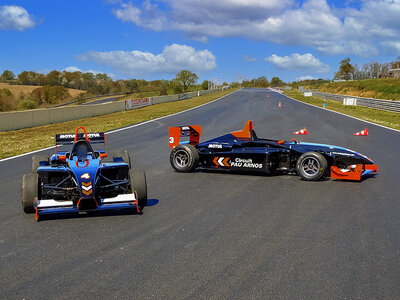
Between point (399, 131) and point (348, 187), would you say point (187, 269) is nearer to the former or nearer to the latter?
point (348, 187)

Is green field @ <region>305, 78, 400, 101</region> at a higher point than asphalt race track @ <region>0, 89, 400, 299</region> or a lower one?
higher

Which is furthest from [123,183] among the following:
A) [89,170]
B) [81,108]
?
[81,108]

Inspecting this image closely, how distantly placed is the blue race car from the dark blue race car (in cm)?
305

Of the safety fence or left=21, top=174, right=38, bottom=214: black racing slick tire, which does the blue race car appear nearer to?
left=21, top=174, right=38, bottom=214: black racing slick tire

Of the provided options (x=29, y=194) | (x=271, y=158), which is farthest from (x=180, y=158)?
(x=29, y=194)

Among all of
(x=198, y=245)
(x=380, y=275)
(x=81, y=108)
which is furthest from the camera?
(x=81, y=108)

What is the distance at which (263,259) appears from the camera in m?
5.11

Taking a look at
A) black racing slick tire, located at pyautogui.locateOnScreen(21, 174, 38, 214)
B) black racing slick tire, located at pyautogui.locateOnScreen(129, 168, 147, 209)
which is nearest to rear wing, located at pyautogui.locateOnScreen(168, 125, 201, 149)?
black racing slick tire, located at pyautogui.locateOnScreen(129, 168, 147, 209)

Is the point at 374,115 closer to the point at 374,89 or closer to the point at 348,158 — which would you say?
the point at 348,158

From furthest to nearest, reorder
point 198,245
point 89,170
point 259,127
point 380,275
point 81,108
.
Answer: point 81,108, point 259,127, point 89,170, point 198,245, point 380,275

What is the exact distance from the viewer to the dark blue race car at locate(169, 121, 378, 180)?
31.0ft

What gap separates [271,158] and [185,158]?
216 cm

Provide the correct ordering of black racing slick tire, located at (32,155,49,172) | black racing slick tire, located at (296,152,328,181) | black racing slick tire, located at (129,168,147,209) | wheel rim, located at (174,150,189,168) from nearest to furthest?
1. black racing slick tire, located at (129,168,147,209)
2. black racing slick tire, located at (32,155,49,172)
3. black racing slick tire, located at (296,152,328,181)
4. wheel rim, located at (174,150,189,168)

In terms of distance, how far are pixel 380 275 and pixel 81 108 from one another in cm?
2968
